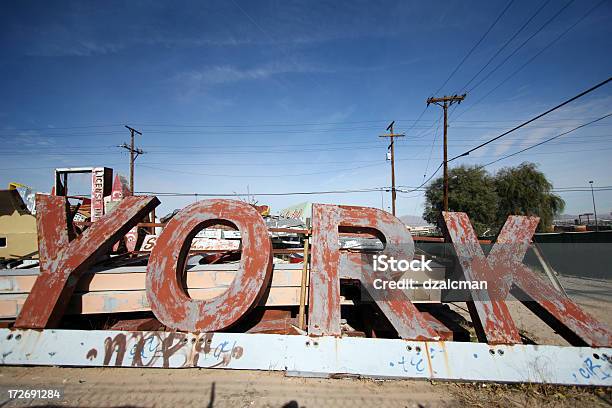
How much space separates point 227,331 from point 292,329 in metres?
0.93

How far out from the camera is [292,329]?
13.1 ft

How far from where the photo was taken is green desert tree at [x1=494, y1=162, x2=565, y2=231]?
25531 millimetres

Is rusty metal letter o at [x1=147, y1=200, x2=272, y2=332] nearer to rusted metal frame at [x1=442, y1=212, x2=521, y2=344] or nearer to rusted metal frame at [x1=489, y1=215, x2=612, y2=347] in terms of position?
rusted metal frame at [x1=442, y1=212, x2=521, y2=344]

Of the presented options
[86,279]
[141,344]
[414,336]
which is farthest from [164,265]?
[414,336]

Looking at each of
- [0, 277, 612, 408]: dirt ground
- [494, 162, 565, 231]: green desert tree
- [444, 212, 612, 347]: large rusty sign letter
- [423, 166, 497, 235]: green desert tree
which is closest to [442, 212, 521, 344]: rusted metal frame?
[444, 212, 612, 347]: large rusty sign letter

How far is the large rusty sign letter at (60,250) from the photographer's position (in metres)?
3.84

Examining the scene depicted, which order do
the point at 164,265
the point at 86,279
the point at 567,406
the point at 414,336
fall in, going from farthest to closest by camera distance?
the point at 86,279 < the point at 164,265 < the point at 414,336 < the point at 567,406

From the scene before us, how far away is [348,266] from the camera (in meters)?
4.05

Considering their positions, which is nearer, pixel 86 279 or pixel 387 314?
pixel 387 314

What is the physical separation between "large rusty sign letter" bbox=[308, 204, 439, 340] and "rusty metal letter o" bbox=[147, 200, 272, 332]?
76cm

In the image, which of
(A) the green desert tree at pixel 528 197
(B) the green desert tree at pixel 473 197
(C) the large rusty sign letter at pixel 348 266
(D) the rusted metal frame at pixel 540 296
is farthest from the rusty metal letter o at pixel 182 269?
(A) the green desert tree at pixel 528 197

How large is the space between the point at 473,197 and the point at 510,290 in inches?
1019

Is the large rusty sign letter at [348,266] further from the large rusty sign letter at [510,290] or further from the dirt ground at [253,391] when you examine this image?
the large rusty sign letter at [510,290]

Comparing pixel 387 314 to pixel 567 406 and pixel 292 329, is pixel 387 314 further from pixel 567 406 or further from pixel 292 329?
pixel 567 406
